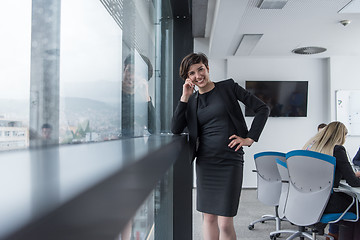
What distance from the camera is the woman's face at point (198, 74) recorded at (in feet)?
6.64

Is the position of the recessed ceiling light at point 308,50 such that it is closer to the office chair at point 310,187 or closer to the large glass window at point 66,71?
the office chair at point 310,187

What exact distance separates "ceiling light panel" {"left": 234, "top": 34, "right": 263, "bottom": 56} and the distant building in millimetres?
4691

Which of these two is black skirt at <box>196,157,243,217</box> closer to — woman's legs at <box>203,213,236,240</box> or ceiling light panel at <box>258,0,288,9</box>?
woman's legs at <box>203,213,236,240</box>

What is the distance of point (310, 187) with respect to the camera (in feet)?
8.64

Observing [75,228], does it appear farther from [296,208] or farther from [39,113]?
[296,208]

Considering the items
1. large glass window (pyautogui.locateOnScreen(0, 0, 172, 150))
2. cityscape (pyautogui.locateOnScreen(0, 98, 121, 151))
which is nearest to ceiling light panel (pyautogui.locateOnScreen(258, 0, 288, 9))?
large glass window (pyautogui.locateOnScreen(0, 0, 172, 150))

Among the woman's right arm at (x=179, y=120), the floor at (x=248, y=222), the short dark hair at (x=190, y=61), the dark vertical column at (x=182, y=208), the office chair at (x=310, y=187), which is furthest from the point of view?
the floor at (x=248, y=222)

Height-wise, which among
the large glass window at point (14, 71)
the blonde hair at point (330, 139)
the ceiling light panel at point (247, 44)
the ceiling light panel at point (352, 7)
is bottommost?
the blonde hair at point (330, 139)

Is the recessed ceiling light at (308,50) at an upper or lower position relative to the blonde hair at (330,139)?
upper

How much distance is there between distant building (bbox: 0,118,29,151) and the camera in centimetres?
33

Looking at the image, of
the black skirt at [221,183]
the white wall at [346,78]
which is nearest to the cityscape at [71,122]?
the black skirt at [221,183]

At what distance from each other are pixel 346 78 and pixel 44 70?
663 centimetres

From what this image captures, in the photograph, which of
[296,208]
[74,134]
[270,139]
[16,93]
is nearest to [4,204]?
[16,93]

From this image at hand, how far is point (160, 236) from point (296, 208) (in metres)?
1.32
